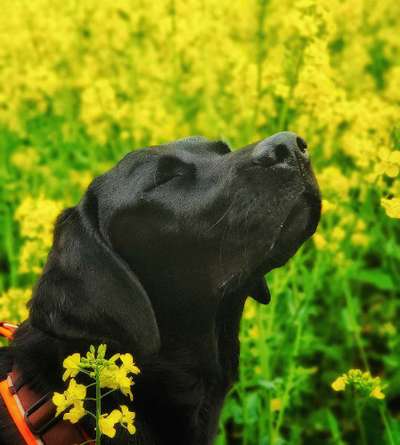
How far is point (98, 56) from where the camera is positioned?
6.36 meters

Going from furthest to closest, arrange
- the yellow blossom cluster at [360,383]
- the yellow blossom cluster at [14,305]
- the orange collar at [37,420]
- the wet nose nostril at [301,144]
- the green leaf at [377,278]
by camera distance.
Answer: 1. the green leaf at [377,278]
2. the yellow blossom cluster at [14,305]
3. the wet nose nostril at [301,144]
4. the orange collar at [37,420]
5. the yellow blossom cluster at [360,383]

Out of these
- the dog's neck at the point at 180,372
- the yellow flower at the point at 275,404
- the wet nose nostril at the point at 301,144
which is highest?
the wet nose nostril at the point at 301,144

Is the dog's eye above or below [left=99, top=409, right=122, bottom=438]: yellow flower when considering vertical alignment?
above

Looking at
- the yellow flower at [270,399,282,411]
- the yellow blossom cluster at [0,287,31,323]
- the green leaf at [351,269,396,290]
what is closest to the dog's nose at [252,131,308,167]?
the yellow flower at [270,399,282,411]

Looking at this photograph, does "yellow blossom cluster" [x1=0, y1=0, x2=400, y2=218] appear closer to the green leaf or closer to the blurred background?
the blurred background

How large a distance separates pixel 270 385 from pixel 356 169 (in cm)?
171

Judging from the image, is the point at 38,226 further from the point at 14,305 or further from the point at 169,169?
the point at 169,169

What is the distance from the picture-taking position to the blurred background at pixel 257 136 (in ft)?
13.1

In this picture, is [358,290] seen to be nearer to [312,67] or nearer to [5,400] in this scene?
[312,67]

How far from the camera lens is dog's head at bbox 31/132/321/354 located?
9.77 ft

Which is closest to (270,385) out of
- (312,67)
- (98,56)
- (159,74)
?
(312,67)

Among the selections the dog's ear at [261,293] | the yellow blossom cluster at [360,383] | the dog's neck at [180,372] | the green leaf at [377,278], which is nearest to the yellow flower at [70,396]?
the dog's neck at [180,372]

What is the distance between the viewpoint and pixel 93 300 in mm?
2982

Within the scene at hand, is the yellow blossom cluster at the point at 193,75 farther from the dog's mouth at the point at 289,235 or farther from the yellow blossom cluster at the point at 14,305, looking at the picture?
the yellow blossom cluster at the point at 14,305
